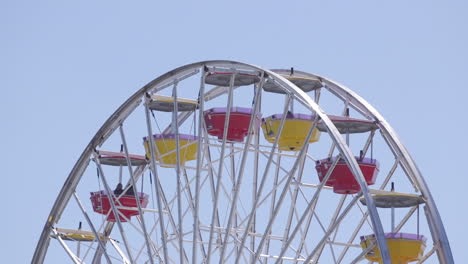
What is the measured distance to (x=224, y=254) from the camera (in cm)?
4094

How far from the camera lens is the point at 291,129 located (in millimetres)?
44969

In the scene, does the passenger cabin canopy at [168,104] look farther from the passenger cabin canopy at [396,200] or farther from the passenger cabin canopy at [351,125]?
the passenger cabin canopy at [396,200]

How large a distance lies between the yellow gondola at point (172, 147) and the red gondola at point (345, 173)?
462cm

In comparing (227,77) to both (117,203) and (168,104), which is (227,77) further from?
(117,203)

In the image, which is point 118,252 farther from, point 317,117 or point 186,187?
point 317,117

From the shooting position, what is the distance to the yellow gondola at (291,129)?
44.8m

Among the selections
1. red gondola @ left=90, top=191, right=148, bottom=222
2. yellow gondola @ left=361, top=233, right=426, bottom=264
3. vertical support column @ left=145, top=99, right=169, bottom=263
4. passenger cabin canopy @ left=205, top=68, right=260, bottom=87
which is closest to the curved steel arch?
yellow gondola @ left=361, top=233, right=426, bottom=264

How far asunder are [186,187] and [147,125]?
3.65 meters

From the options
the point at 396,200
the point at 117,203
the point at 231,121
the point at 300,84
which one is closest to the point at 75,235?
the point at 117,203

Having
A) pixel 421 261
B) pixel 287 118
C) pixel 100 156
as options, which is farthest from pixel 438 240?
pixel 100 156

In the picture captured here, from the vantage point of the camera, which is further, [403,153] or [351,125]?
[351,125]

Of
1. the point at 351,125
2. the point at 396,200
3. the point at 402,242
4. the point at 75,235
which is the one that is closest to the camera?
the point at 396,200

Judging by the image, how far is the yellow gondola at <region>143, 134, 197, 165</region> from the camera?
4588 centimetres

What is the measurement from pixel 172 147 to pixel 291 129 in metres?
3.87
